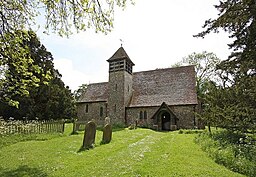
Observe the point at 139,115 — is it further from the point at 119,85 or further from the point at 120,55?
the point at 120,55

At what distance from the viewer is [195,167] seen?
839 centimetres

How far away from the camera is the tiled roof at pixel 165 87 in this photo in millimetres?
29312

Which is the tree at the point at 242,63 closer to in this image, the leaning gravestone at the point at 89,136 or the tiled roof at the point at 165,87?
the leaning gravestone at the point at 89,136

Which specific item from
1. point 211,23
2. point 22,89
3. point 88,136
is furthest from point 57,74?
point 211,23

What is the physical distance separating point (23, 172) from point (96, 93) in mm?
27961

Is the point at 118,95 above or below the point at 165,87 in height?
below

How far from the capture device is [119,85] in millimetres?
32438

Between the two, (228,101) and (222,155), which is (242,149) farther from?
(228,101)

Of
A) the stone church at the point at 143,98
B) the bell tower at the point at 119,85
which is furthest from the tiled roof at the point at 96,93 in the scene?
the bell tower at the point at 119,85

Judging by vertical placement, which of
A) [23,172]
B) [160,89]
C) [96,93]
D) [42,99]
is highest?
[160,89]

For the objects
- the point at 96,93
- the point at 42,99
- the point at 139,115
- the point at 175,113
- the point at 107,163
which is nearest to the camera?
the point at 107,163

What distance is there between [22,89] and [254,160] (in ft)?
33.8

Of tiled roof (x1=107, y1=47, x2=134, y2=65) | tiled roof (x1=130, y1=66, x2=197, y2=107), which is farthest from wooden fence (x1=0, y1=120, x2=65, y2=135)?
tiled roof (x1=107, y1=47, x2=134, y2=65)

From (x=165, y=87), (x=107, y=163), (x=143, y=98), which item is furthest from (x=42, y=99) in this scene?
(x=107, y=163)
